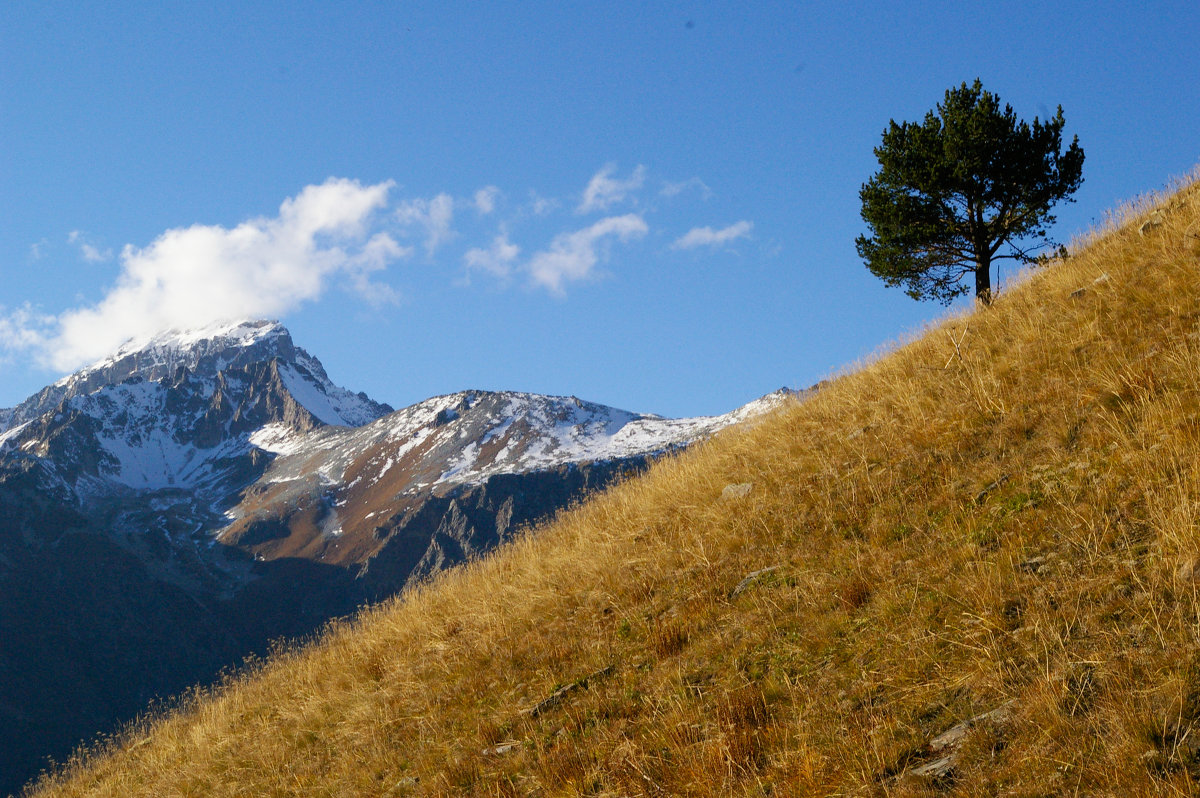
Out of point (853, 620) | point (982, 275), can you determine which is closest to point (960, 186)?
point (982, 275)

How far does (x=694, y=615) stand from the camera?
9.48 m

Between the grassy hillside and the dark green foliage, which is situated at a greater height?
the dark green foliage

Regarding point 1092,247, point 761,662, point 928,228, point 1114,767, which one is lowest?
point 1114,767

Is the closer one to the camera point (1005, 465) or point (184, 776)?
point (1005, 465)

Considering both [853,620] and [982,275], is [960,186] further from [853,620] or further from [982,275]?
[853,620]

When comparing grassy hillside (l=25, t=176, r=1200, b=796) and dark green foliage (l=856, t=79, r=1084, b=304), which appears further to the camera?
dark green foliage (l=856, t=79, r=1084, b=304)

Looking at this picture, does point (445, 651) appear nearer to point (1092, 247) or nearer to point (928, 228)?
point (1092, 247)

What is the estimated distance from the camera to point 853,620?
7.95 metres

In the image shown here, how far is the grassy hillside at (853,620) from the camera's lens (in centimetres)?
607

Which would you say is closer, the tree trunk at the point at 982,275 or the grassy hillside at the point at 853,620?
the grassy hillside at the point at 853,620

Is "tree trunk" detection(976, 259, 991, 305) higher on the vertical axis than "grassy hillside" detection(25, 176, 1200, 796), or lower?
higher

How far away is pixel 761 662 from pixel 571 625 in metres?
3.28

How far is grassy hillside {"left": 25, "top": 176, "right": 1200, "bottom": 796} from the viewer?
19.9 ft

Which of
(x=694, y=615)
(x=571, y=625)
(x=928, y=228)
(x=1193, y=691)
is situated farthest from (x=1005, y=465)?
(x=928, y=228)
